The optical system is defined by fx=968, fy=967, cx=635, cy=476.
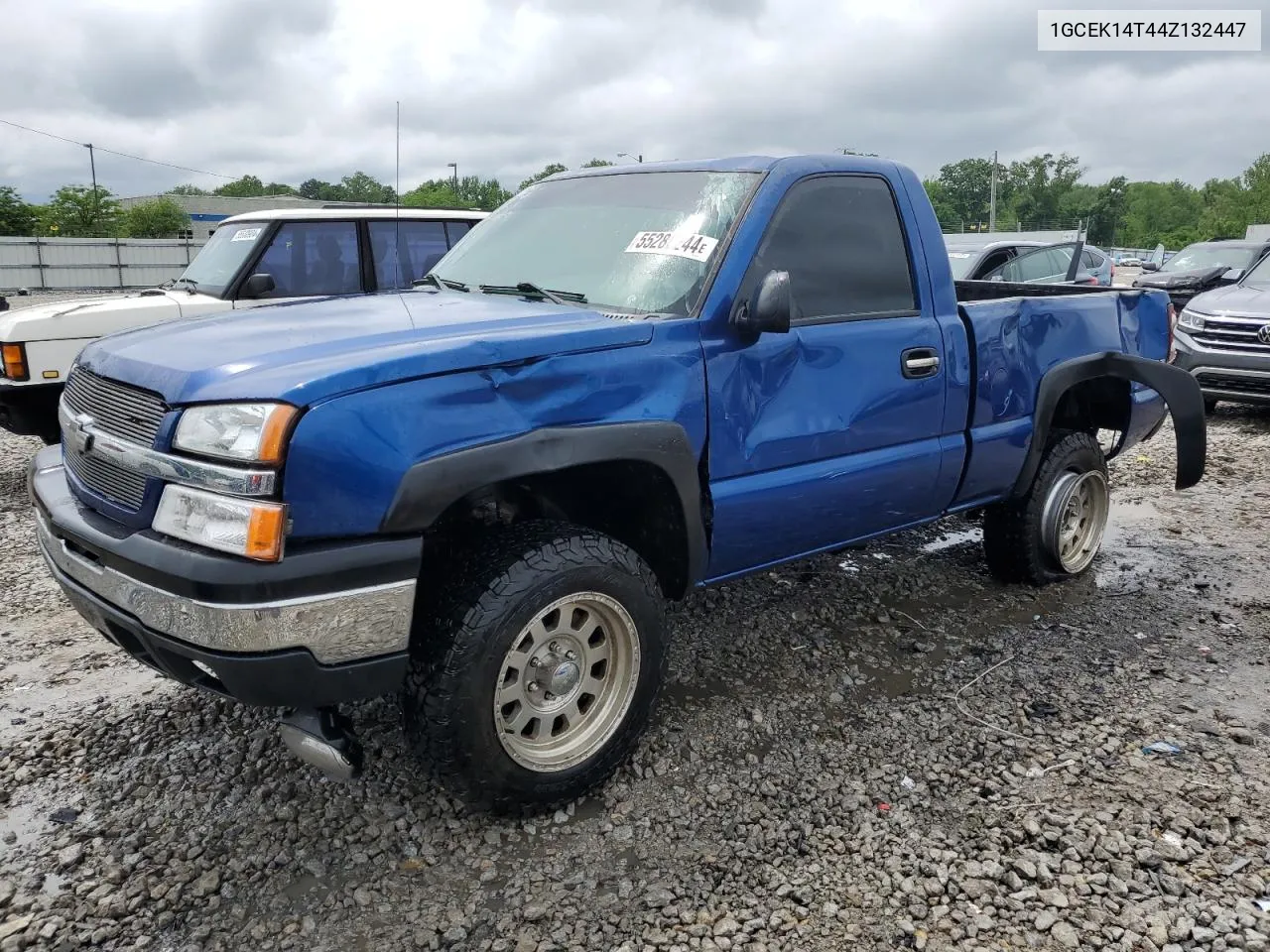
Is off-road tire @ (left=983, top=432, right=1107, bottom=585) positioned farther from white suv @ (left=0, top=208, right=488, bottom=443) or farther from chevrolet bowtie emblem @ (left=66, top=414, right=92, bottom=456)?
white suv @ (left=0, top=208, right=488, bottom=443)

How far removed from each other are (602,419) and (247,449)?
972 mm

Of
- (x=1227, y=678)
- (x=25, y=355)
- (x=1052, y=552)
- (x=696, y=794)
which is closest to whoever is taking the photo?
(x=696, y=794)

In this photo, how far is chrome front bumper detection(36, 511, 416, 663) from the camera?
228cm

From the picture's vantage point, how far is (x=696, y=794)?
9.93 feet

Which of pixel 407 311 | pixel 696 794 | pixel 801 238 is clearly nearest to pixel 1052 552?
pixel 801 238

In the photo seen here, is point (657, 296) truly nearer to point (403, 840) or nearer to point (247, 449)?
point (247, 449)

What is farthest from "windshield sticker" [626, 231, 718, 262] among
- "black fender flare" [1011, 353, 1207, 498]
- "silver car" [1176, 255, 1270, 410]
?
"silver car" [1176, 255, 1270, 410]

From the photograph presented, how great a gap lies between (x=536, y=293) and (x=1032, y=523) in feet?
8.84

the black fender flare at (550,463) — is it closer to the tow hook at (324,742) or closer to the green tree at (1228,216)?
the tow hook at (324,742)

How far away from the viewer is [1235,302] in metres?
9.29

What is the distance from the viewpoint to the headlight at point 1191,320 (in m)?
9.41

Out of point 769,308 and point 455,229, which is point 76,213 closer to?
point 455,229

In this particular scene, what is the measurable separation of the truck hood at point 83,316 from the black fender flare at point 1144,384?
16.3 feet

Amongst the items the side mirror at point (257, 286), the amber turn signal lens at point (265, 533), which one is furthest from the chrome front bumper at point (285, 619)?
the side mirror at point (257, 286)
